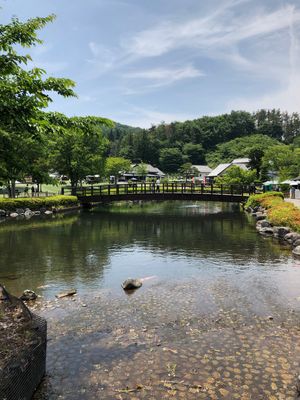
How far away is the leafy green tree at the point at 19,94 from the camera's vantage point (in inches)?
260

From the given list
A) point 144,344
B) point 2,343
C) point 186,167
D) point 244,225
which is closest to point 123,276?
point 144,344

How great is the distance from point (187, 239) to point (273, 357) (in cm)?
1947

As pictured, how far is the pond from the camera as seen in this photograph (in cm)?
827

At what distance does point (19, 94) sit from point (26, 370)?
18.2ft

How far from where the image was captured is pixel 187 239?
2872cm

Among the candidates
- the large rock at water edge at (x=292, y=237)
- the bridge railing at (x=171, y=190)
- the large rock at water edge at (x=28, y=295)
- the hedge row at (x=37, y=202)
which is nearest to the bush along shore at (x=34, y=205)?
the hedge row at (x=37, y=202)

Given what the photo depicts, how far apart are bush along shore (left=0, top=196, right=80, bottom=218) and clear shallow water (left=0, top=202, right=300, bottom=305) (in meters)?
7.96

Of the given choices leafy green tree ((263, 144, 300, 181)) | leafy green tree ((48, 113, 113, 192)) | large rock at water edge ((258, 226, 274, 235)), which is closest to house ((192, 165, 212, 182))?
leafy green tree ((263, 144, 300, 181))

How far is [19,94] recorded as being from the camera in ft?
22.9

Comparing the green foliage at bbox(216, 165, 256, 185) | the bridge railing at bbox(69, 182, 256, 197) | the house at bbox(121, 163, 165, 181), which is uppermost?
the house at bbox(121, 163, 165, 181)

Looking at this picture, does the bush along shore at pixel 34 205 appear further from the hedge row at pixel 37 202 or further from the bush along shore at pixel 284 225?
the bush along shore at pixel 284 225

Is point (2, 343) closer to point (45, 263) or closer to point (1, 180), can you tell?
point (1, 180)

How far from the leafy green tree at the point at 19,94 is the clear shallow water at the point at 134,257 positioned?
28.5ft

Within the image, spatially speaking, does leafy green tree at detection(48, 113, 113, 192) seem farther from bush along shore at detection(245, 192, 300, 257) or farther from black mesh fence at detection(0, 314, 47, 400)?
black mesh fence at detection(0, 314, 47, 400)
